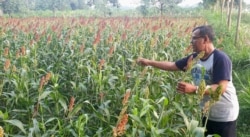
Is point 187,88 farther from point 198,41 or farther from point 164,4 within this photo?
point 164,4

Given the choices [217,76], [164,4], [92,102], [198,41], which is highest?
[198,41]

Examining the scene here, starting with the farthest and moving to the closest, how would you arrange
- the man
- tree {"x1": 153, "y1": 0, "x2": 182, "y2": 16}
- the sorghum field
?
tree {"x1": 153, "y1": 0, "x2": 182, "y2": 16}, the man, the sorghum field

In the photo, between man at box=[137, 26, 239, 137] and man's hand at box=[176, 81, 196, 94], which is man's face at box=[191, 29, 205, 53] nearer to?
man at box=[137, 26, 239, 137]

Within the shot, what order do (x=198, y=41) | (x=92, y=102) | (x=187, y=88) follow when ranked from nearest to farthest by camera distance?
(x=187, y=88) → (x=198, y=41) → (x=92, y=102)

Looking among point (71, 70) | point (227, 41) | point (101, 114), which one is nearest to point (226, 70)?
point (101, 114)

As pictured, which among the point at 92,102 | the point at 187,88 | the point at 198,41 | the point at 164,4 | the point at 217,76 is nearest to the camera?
the point at 187,88

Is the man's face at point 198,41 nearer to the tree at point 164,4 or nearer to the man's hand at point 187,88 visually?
the man's hand at point 187,88

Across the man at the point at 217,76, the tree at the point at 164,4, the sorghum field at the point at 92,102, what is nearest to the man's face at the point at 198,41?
the man at the point at 217,76

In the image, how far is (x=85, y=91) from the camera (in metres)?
3.83

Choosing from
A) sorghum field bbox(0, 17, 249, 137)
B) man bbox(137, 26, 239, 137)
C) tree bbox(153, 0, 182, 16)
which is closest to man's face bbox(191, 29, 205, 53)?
man bbox(137, 26, 239, 137)

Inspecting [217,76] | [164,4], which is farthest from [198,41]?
[164,4]

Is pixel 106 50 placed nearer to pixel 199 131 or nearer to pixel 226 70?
pixel 226 70

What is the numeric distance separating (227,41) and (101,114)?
27.5 feet

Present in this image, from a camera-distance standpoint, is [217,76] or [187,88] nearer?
[187,88]
